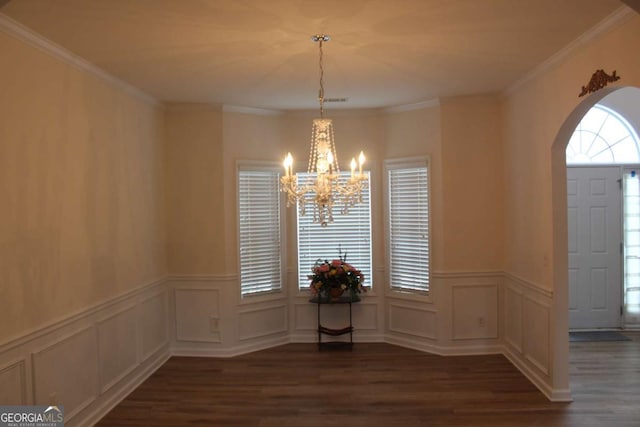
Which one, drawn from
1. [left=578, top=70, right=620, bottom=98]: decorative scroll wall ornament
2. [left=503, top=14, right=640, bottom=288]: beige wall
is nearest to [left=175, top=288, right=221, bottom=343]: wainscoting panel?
[left=503, top=14, right=640, bottom=288]: beige wall

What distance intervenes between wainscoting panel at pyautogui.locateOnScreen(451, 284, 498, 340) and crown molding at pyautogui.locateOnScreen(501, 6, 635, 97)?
7.70 feet

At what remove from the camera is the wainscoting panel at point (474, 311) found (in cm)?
625

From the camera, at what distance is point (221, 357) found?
6.27 m

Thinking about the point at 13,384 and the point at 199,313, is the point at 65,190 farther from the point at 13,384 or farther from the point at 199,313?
the point at 199,313

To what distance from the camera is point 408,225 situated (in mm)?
6645

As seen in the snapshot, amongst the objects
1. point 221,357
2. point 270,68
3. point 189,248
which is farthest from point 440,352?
point 270,68

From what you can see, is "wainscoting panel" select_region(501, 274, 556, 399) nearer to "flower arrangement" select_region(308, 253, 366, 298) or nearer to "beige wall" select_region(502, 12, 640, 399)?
"beige wall" select_region(502, 12, 640, 399)

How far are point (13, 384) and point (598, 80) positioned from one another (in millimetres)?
4510

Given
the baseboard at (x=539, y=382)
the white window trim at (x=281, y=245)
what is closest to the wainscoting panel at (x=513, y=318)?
the baseboard at (x=539, y=382)

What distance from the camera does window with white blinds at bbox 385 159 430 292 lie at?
6477mm

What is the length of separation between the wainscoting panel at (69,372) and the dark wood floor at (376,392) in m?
0.41

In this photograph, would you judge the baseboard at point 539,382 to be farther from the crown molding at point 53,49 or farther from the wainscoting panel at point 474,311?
the crown molding at point 53,49

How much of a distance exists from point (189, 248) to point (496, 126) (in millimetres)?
3925

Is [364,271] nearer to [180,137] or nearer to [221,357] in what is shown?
[221,357]
